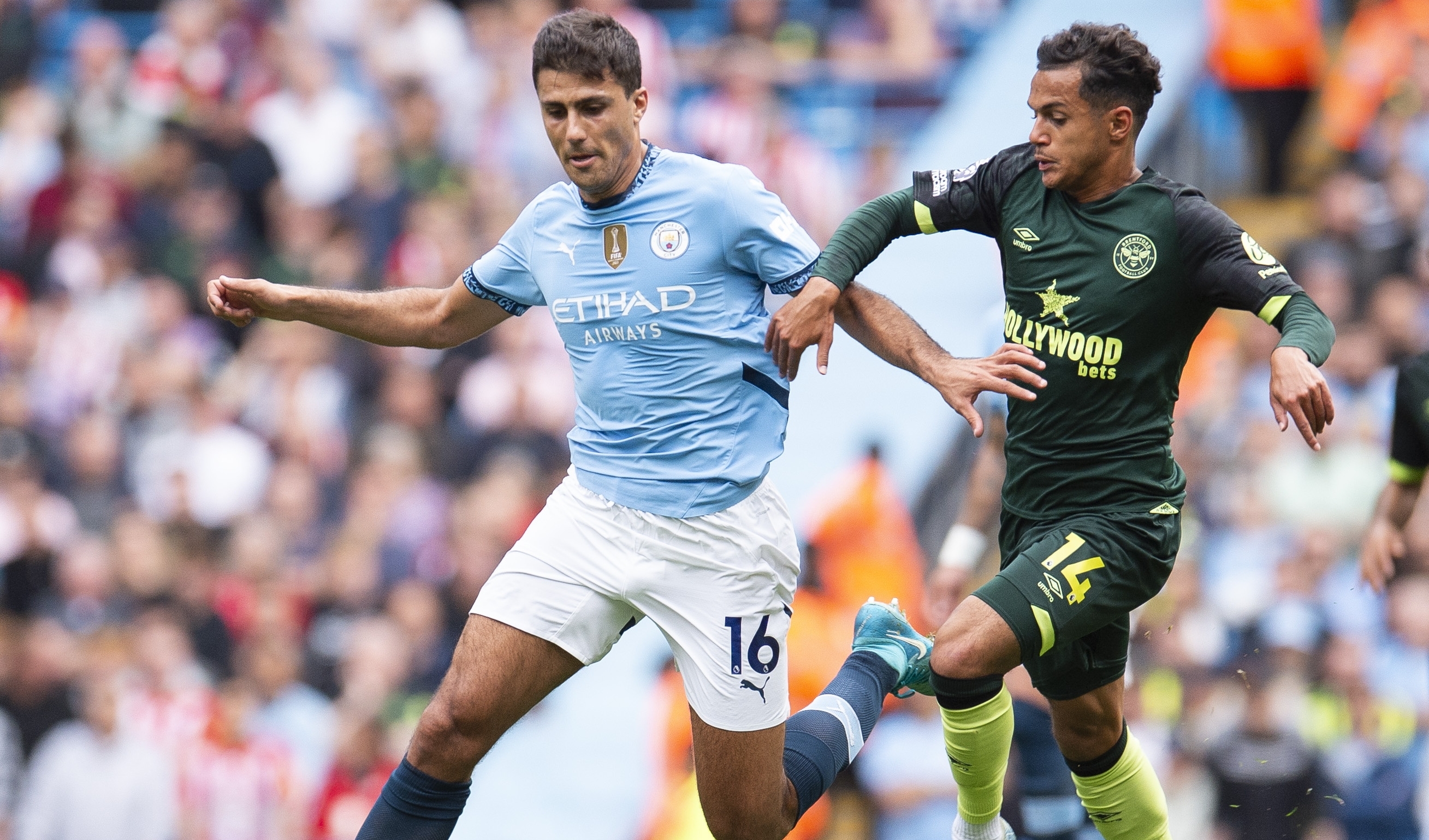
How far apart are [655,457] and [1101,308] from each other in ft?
4.60

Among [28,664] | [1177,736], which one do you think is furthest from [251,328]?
[1177,736]

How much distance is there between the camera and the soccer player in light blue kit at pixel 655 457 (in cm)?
504

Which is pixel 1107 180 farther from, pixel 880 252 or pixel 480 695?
pixel 480 695

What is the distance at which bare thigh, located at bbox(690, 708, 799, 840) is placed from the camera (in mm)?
5172

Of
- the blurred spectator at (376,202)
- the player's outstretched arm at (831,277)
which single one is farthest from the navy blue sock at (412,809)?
the blurred spectator at (376,202)

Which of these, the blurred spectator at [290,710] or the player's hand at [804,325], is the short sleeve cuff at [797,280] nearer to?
the player's hand at [804,325]

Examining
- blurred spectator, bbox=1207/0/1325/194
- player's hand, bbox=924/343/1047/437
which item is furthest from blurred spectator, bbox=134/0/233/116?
player's hand, bbox=924/343/1047/437

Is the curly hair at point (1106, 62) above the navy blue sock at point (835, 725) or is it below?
above

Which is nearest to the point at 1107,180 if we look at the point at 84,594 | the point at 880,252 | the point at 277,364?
Result: the point at 880,252

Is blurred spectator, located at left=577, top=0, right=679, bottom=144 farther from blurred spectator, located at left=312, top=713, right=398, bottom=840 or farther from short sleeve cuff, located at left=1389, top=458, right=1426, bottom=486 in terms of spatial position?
short sleeve cuff, located at left=1389, top=458, right=1426, bottom=486

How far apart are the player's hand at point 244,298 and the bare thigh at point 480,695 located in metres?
1.25

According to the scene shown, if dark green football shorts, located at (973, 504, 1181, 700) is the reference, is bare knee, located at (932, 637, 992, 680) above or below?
below

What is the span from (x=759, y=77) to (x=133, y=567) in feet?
17.9

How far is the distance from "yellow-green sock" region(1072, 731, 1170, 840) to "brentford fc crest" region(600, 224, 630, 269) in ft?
7.32
